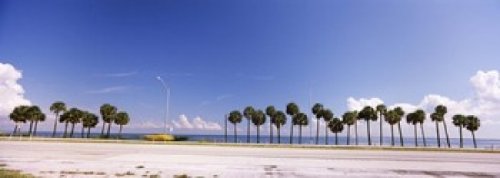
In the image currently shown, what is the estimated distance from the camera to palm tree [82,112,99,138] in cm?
11109

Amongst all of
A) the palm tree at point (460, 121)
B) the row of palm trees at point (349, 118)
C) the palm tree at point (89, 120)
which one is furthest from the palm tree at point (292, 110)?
the palm tree at point (89, 120)

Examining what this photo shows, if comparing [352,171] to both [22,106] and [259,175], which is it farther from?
[22,106]

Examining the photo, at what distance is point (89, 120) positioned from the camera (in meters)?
112

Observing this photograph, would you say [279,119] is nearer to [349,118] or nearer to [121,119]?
[349,118]

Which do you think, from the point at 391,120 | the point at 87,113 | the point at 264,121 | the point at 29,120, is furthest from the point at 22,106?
the point at 391,120

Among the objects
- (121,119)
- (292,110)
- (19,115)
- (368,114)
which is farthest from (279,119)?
(19,115)

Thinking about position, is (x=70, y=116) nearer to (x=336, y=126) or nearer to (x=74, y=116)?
(x=74, y=116)

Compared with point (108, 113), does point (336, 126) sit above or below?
below

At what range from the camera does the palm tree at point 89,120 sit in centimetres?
11109

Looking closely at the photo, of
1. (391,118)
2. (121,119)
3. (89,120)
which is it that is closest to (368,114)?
(391,118)

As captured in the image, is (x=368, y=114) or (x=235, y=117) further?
(x=235, y=117)

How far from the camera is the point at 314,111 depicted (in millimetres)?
111375

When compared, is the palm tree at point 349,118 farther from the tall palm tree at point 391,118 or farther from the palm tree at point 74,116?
the palm tree at point 74,116

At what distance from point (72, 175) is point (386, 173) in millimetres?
13610
